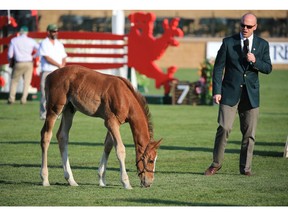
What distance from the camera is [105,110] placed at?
12641 millimetres

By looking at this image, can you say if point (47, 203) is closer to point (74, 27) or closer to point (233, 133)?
point (233, 133)

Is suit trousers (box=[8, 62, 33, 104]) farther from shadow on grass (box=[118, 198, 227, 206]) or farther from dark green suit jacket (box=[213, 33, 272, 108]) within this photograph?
shadow on grass (box=[118, 198, 227, 206])

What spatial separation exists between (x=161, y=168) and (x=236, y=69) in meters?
2.07

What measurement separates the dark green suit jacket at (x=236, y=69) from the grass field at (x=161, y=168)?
1.20m

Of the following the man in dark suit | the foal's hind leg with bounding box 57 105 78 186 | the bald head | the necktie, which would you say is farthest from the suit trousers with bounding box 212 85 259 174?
the foal's hind leg with bounding box 57 105 78 186

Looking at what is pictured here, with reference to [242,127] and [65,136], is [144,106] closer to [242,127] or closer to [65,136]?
[65,136]

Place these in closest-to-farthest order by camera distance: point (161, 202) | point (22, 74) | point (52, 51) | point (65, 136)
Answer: point (161, 202) < point (65, 136) < point (52, 51) < point (22, 74)

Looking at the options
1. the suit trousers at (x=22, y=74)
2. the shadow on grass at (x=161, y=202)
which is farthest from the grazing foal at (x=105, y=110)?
the suit trousers at (x=22, y=74)

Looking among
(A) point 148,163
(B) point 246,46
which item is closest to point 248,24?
(B) point 246,46

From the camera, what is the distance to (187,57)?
5188 centimetres

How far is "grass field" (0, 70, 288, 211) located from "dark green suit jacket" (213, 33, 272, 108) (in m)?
1.20

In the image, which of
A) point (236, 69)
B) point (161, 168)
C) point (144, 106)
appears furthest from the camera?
point (161, 168)

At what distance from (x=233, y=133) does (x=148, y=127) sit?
8.77m

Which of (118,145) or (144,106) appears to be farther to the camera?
(144,106)
